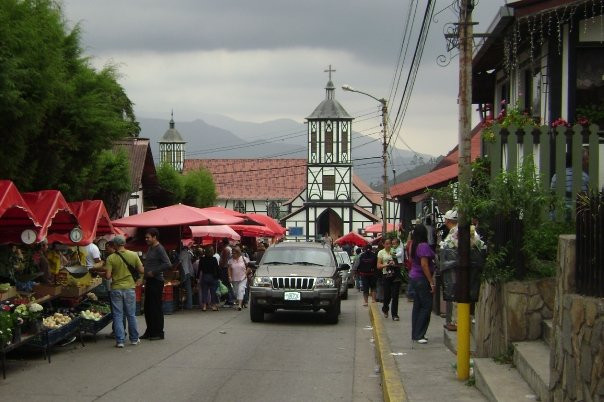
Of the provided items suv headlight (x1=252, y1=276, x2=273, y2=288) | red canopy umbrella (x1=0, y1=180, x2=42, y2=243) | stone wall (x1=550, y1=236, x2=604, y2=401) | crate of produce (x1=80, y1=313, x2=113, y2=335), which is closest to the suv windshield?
suv headlight (x1=252, y1=276, x2=273, y2=288)

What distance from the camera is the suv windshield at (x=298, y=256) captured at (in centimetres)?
1952

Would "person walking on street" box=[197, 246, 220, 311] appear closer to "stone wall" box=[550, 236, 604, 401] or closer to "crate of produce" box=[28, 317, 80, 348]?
"crate of produce" box=[28, 317, 80, 348]

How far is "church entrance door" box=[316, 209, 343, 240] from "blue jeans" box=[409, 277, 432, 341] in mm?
72061

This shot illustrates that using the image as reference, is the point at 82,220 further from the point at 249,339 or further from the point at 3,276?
the point at 249,339

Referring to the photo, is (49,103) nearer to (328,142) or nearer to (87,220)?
(87,220)

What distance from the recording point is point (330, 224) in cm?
8775

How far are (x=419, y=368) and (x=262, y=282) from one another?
24.2 ft

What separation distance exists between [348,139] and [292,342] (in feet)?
237

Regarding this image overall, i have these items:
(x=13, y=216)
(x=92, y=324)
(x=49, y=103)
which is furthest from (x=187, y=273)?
(x=13, y=216)

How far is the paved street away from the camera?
32.9ft

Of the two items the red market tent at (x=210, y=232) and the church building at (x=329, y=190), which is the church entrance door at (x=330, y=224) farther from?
the red market tent at (x=210, y=232)

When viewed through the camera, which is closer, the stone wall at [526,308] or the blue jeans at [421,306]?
the stone wall at [526,308]

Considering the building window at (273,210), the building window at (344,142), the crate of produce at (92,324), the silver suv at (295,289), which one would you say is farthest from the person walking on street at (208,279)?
the building window at (273,210)

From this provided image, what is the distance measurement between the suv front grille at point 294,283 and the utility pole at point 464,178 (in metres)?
7.73
